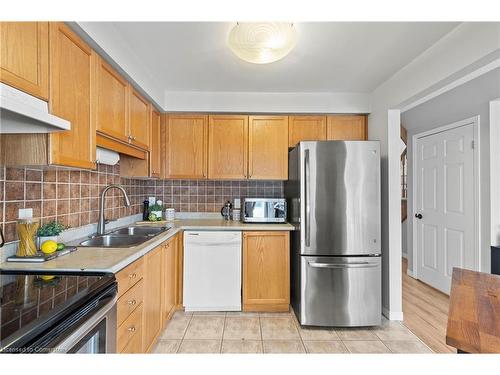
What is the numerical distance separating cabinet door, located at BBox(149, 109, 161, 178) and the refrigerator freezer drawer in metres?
1.81

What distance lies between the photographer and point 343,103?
2941 mm

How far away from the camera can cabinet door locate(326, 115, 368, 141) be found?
3.02 metres

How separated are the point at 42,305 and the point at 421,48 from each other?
2.68 meters

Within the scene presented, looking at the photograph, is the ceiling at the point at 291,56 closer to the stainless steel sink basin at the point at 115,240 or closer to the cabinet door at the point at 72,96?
the cabinet door at the point at 72,96

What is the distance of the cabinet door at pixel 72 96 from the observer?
128 cm

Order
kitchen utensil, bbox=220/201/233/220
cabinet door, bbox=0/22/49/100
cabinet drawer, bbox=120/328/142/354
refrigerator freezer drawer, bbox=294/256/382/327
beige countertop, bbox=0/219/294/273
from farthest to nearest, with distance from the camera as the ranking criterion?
kitchen utensil, bbox=220/201/233/220 → refrigerator freezer drawer, bbox=294/256/382/327 → cabinet drawer, bbox=120/328/142/354 → beige countertop, bbox=0/219/294/273 → cabinet door, bbox=0/22/49/100

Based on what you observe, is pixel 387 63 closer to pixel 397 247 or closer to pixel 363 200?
pixel 363 200

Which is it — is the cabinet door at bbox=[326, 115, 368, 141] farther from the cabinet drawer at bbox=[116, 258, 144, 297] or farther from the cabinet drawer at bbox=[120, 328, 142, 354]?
the cabinet drawer at bbox=[120, 328, 142, 354]

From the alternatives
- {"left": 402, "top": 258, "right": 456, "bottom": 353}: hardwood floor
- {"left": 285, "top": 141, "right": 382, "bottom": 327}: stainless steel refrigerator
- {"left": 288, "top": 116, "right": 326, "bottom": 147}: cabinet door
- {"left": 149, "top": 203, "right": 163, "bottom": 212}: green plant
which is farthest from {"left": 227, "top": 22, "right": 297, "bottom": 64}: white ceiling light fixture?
{"left": 402, "top": 258, "right": 456, "bottom": 353}: hardwood floor

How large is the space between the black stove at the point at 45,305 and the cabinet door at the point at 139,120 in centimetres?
132

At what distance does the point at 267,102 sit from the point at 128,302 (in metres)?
2.32

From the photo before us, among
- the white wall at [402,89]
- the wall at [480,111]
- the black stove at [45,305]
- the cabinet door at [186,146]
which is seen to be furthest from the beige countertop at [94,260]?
the wall at [480,111]
